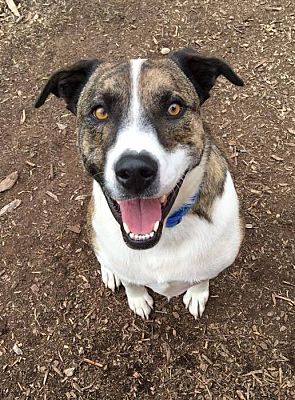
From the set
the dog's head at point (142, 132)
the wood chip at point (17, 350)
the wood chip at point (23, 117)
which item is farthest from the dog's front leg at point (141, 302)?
the wood chip at point (23, 117)

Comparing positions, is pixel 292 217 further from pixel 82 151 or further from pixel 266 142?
pixel 82 151

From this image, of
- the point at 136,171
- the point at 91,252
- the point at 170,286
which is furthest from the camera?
the point at 91,252

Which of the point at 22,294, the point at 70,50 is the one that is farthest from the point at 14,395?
the point at 70,50

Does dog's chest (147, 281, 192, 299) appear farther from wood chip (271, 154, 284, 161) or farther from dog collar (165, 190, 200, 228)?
wood chip (271, 154, 284, 161)

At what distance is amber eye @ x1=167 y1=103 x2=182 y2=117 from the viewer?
112 inches

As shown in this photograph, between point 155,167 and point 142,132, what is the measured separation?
0.67 ft

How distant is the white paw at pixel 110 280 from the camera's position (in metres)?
4.25

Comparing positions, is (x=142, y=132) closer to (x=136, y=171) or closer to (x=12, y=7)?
(x=136, y=171)

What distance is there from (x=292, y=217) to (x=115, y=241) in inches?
Result: 71.0

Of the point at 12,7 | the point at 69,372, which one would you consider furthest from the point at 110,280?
the point at 12,7

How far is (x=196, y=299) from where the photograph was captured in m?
4.10

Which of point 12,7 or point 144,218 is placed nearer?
point 144,218

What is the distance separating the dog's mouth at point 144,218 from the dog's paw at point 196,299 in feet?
4.30

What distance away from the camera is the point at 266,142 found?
4.94 metres
